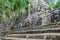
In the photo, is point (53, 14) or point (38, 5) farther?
point (38, 5)

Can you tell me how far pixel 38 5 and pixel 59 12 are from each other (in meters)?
2.17

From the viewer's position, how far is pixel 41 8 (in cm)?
775

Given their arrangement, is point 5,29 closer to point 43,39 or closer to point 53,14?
point 53,14

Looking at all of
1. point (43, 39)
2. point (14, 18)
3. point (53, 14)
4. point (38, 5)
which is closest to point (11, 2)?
point (14, 18)

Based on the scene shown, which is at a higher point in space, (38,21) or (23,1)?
(23,1)

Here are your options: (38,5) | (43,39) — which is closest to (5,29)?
(38,5)

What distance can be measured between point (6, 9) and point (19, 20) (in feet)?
3.56

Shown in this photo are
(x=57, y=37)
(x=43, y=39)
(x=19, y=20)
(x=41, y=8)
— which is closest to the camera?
(x=57, y=37)

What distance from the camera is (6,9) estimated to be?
6.31 m

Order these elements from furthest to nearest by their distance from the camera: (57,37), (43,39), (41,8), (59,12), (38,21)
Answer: (41,8) < (38,21) < (59,12) < (43,39) < (57,37)

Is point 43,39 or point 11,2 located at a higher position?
point 11,2

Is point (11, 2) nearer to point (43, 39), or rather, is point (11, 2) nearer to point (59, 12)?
point (59, 12)

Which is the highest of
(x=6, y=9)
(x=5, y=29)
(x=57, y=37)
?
(x=6, y=9)

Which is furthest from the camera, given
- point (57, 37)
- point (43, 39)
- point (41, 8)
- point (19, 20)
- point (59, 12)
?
point (41, 8)
